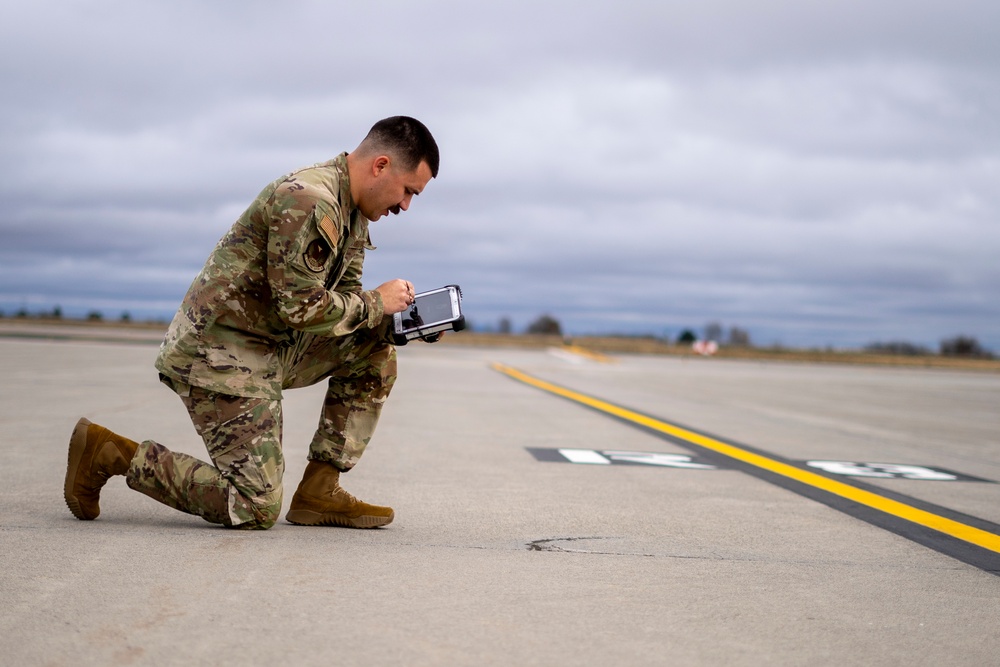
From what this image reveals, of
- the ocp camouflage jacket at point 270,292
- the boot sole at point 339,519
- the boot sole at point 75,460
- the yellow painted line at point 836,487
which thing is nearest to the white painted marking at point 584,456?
the yellow painted line at point 836,487

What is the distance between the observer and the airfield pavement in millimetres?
2492

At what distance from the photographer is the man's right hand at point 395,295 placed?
12.8ft

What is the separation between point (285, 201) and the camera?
3.55 meters

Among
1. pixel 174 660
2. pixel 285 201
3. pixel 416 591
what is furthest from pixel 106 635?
pixel 285 201

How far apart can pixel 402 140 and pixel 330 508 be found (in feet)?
5.20

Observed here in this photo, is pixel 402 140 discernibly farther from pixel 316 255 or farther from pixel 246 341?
pixel 246 341

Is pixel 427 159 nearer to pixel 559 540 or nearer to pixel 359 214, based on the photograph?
pixel 359 214

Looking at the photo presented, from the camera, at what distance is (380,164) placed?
375cm

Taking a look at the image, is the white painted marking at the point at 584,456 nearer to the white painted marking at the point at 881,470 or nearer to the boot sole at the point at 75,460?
the white painted marking at the point at 881,470

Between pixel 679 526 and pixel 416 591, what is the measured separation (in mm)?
1818

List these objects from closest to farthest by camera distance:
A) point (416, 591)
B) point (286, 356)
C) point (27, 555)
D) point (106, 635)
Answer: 1. point (106, 635)
2. point (416, 591)
3. point (27, 555)
4. point (286, 356)

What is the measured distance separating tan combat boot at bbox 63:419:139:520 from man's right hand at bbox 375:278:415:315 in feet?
3.89

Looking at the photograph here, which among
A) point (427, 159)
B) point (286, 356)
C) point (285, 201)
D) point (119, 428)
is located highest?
point (427, 159)

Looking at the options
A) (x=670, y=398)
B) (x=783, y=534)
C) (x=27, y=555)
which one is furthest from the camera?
(x=670, y=398)
